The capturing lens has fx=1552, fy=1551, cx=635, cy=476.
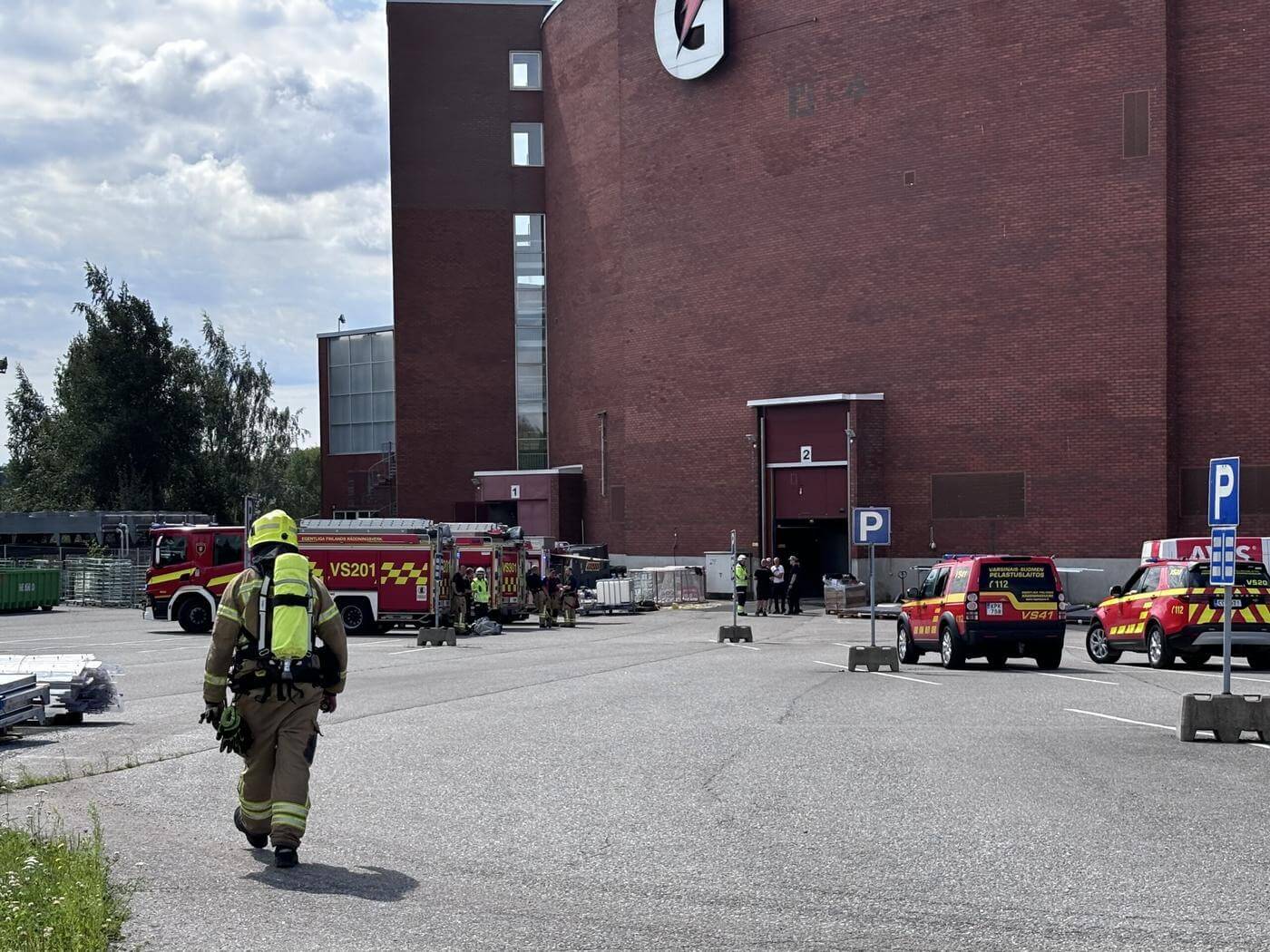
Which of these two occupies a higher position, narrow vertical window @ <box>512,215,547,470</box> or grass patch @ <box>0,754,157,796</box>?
narrow vertical window @ <box>512,215,547,470</box>

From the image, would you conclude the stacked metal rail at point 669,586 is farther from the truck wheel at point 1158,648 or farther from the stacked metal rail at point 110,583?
the truck wheel at point 1158,648

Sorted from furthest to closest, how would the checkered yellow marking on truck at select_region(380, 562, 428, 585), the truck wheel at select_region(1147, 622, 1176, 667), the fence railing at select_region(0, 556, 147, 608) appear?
the fence railing at select_region(0, 556, 147, 608) < the checkered yellow marking on truck at select_region(380, 562, 428, 585) < the truck wheel at select_region(1147, 622, 1176, 667)

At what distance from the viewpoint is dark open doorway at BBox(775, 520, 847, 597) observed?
175 ft

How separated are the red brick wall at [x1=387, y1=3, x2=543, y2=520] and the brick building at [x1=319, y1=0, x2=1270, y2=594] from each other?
5023 mm

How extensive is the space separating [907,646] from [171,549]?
21.2 m

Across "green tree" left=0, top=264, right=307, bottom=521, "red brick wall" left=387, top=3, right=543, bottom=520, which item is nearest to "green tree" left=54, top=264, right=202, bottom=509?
"green tree" left=0, top=264, right=307, bottom=521

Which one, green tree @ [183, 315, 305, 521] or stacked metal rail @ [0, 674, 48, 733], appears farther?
green tree @ [183, 315, 305, 521]

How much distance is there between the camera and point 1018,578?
23922 millimetres

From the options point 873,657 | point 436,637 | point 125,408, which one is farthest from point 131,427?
point 873,657

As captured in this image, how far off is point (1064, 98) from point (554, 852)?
41.6m

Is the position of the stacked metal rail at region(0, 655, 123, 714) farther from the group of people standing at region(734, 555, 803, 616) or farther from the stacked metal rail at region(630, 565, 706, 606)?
the stacked metal rail at region(630, 565, 706, 606)

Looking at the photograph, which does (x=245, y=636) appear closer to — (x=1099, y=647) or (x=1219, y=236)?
(x=1099, y=647)

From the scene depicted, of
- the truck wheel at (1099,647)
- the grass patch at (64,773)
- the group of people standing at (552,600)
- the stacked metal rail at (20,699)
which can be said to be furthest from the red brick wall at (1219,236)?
the grass patch at (64,773)

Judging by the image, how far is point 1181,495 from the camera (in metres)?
45.3
